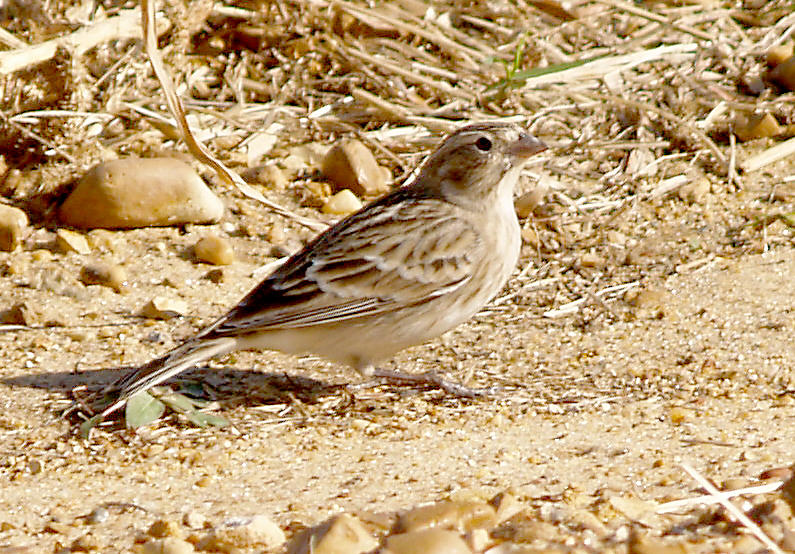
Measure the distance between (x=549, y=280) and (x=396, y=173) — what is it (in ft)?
3.94

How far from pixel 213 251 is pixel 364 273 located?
1235mm

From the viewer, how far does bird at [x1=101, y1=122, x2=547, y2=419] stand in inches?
185

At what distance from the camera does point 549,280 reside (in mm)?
5824

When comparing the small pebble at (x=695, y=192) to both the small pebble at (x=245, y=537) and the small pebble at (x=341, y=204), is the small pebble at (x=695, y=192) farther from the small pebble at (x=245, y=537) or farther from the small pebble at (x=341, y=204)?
the small pebble at (x=245, y=537)

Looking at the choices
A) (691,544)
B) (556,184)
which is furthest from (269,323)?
(556,184)

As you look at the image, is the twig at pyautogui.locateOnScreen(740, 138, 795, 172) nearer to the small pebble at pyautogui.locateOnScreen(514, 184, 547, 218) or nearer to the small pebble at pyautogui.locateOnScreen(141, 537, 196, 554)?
the small pebble at pyautogui.locateOnScreen(514, 184, 547, 218)

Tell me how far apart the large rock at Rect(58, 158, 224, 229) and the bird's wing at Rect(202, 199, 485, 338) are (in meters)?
1.14

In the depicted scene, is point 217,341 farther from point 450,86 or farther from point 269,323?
point 450,86

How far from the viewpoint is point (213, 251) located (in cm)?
586

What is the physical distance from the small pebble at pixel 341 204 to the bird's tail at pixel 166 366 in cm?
172

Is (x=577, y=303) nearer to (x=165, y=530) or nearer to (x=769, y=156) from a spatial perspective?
(x=769, y=156)

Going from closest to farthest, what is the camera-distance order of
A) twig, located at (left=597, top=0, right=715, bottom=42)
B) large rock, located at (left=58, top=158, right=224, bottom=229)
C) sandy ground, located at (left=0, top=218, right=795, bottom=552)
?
sandy ground, located at (left=0, top=218, right=795, bottom=552)
large rock, located at (left=58, top=158, right=224, bottom=229)
twig, located at (left=597, top=0, right=715, bottom=42)

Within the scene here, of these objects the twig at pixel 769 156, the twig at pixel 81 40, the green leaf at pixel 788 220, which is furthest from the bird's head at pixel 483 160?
the twig at pixel 81 40

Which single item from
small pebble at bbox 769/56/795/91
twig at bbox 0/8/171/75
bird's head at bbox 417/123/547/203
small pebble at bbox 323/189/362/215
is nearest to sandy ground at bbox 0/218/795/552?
small pebble at bbox 323/189/362/215
